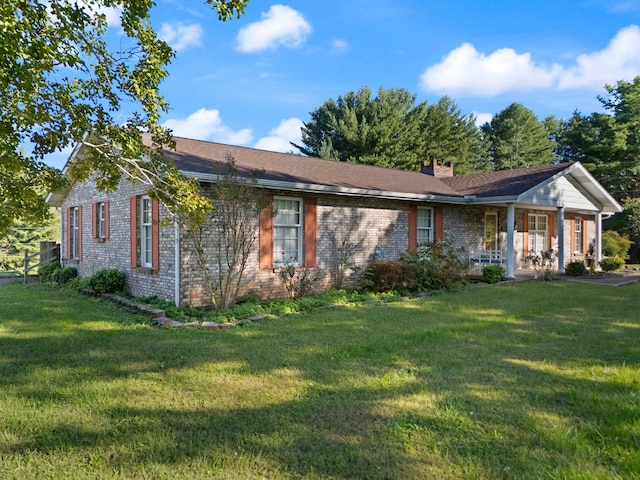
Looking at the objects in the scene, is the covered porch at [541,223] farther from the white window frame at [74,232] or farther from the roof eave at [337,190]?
the white window frame at [74,232]

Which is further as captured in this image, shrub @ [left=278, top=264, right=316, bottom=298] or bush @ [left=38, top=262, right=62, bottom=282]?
bush @ [left=38, top=262, right=62, bottom=282]

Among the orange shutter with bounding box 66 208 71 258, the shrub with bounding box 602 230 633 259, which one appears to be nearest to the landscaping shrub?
the orange shutter with bounding box 66 208 71 258

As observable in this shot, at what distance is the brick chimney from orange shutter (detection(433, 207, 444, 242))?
649 cm

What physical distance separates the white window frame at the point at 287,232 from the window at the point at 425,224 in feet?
15.1

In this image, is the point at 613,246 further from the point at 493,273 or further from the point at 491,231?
the point at 493,273

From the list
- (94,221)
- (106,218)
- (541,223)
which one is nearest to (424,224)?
(541,223)

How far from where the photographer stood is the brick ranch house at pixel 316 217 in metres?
9.62

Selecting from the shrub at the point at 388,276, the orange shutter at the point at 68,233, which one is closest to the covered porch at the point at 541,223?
the shrub at the point at 388,276

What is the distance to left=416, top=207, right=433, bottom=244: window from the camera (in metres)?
13.7

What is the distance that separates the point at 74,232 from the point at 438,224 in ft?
39.2

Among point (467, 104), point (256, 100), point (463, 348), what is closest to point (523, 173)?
point (256, 100)

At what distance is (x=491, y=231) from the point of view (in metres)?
16.5

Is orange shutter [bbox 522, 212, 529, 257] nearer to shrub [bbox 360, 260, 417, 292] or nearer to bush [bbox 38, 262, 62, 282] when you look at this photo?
shrub [bbox 360, 260, 417, 292]

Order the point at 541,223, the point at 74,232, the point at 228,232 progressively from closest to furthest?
the point at 228,232 < the point at 74,232 < the point at 541,223
